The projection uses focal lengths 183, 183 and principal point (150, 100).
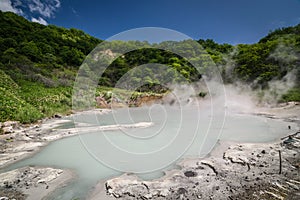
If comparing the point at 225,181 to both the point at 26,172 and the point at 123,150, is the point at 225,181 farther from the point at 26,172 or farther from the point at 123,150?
the point at 26,172

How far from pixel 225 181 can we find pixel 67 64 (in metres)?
44.3

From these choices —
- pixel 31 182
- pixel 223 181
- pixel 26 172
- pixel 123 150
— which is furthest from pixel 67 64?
pixel 223 181

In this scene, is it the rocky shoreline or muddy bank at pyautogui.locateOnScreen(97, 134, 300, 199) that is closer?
muddy bank at pyautogui.locateOnScreen(97, 134, 300, 199)

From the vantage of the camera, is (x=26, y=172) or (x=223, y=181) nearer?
(x=223, y=181)

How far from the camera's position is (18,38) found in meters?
39.1

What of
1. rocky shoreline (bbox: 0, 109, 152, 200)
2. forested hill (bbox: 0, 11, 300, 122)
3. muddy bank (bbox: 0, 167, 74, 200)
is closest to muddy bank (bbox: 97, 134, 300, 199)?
muddy bank (bbox: 0, 167, 74, 200)

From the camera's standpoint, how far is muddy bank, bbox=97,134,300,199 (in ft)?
13.6

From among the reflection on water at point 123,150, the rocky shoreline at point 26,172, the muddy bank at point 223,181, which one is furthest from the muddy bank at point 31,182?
the muddy bank at point 223,181

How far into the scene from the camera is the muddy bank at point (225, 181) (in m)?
4.16

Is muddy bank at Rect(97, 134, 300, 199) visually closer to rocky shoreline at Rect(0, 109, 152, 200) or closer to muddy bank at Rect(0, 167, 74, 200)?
muddy bank at Rect(0, 167, 74, 200)

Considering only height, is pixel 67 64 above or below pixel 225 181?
above

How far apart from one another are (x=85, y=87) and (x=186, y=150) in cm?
2119

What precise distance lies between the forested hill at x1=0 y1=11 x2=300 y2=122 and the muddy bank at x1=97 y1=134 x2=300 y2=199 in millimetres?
9115

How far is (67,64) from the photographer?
42281 millimetres
